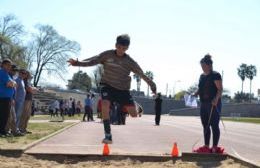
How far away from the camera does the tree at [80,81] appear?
152875 millimetres

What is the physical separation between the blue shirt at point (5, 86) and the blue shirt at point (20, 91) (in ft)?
4.48

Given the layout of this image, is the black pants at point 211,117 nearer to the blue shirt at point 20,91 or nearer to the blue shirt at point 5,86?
the blue shirt at point 5,86

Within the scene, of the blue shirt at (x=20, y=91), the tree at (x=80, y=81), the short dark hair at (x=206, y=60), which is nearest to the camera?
the short dark hair at (x=206, y=60)

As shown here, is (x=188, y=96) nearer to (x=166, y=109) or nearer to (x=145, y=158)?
(x=145, y=158)

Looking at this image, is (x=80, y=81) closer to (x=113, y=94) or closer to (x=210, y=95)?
(x=210, y=95)

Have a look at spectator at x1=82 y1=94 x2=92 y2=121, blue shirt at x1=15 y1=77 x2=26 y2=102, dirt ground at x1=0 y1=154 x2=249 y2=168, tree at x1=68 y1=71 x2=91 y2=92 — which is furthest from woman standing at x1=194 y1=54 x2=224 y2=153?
tree at x1=68 y1=71 x2=91 y2=92

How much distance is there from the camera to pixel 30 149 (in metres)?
11.4

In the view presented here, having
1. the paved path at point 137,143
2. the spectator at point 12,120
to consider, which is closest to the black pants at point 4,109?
the spectator at point 12,120

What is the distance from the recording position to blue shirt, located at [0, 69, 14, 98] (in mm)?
14242

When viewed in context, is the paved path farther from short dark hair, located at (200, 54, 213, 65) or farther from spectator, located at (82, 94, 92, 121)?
spectator, located at (82, 94, 92, 121)

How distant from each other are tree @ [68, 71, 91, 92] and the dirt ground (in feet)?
464

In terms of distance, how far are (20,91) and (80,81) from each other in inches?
5503

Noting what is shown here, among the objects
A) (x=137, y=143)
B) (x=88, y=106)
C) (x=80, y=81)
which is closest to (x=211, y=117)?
(x=137, y=143)

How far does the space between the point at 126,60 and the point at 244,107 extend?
3954 inches
